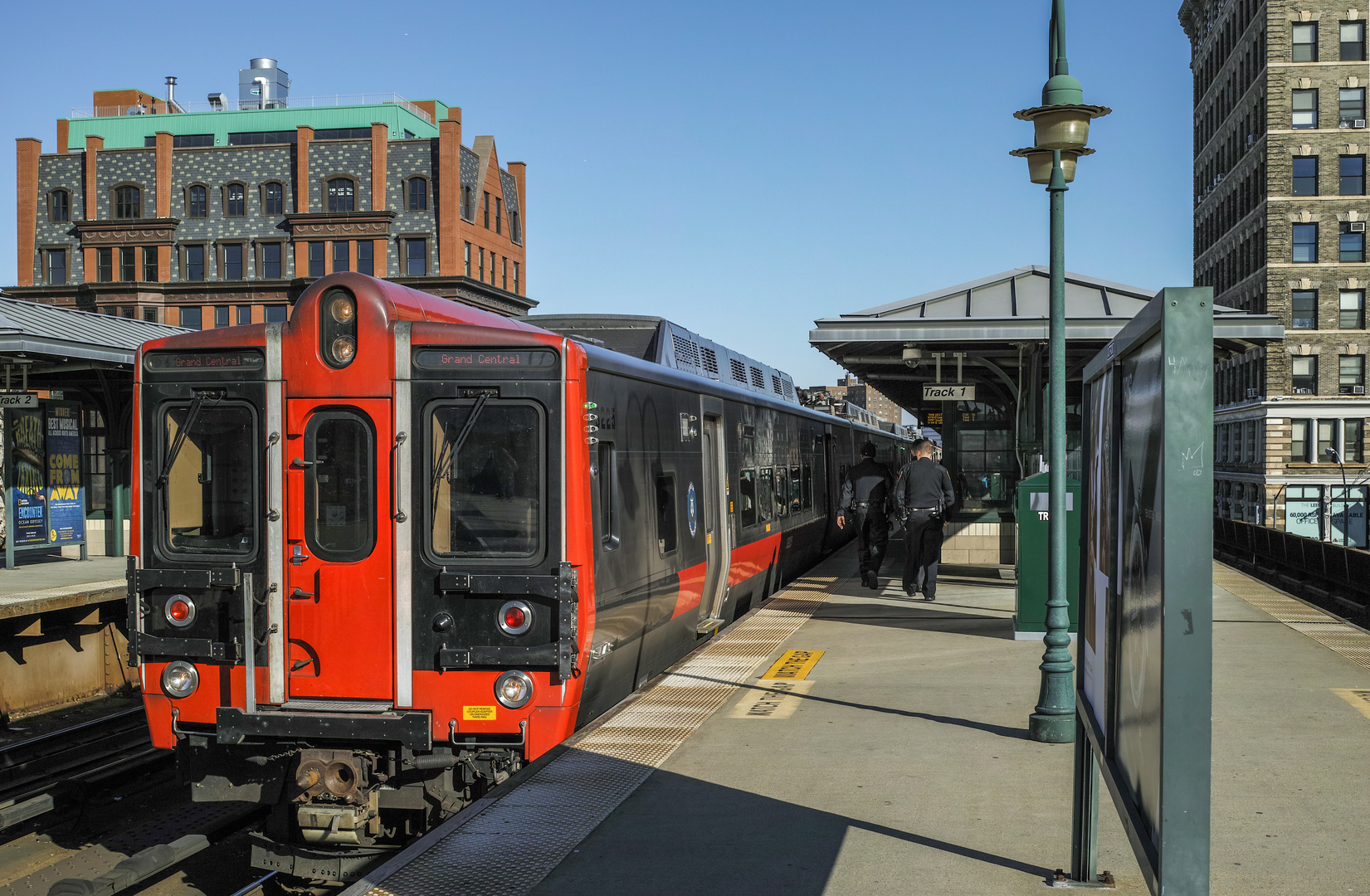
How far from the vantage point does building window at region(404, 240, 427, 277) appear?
63.8 m

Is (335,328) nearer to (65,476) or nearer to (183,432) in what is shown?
(183,432)

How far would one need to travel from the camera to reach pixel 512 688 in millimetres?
6602

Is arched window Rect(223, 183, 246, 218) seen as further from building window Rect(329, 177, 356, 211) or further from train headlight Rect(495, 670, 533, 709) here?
train headlight Rect(495, 670, 533, 709)

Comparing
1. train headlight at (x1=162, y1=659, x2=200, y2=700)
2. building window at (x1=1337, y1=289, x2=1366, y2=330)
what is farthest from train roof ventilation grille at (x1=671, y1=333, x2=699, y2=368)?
building window at (x1=1337, y1=289, x2=1366, y2=330)

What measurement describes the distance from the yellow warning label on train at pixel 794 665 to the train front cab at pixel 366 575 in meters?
4.03

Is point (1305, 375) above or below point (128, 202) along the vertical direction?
below

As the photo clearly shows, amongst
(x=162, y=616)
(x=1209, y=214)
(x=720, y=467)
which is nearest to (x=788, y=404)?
(x=720, y=467)

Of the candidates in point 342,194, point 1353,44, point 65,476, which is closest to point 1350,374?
point 1353,44

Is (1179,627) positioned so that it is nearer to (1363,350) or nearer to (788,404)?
(788,404)

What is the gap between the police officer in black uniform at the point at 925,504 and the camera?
47.9 feet

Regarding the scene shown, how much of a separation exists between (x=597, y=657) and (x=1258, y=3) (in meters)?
56.0

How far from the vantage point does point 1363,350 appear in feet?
171

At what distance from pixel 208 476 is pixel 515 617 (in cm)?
195

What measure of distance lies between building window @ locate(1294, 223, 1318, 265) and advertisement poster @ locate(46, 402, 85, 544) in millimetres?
48500
